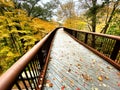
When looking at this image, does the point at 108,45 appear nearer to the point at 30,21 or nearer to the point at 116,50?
the point at 116,50

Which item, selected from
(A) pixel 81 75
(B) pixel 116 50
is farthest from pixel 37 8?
(A) pixel 81 75

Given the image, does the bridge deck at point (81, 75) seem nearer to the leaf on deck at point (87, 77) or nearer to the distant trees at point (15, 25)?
the leaf on deck at point (87, 77)

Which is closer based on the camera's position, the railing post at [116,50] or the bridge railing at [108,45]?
the railing post at [116,50]

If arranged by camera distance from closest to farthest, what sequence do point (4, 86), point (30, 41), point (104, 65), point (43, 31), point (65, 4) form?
1. point (4, 86)
2. point (104, 65)
3. point (30, 41)
4. point (43, 31)
5. point (65, 4)

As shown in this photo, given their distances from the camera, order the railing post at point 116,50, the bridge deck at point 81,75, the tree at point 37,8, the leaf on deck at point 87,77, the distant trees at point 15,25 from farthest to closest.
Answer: the tree at point 37,8 < the distant trees at point 15,25 < the railing post at point 116,50 < the leaf on deck at point 87,77 < the bridge deck at point 81,75

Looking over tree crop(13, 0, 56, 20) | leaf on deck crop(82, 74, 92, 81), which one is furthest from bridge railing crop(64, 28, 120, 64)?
tree crop(13, 0, 56, 20)

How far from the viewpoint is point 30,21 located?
12.7m

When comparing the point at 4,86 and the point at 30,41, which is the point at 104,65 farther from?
the point at 30,41

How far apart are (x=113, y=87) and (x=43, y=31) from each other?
11503mm

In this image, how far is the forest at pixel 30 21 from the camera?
38.0 ft

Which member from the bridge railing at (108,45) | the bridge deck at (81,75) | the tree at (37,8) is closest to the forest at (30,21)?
the tree at (37,8)

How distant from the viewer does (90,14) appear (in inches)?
579

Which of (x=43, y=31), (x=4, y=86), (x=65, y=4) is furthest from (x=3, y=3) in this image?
(x=65, y=4)

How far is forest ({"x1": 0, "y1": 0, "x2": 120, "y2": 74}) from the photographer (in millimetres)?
11594
